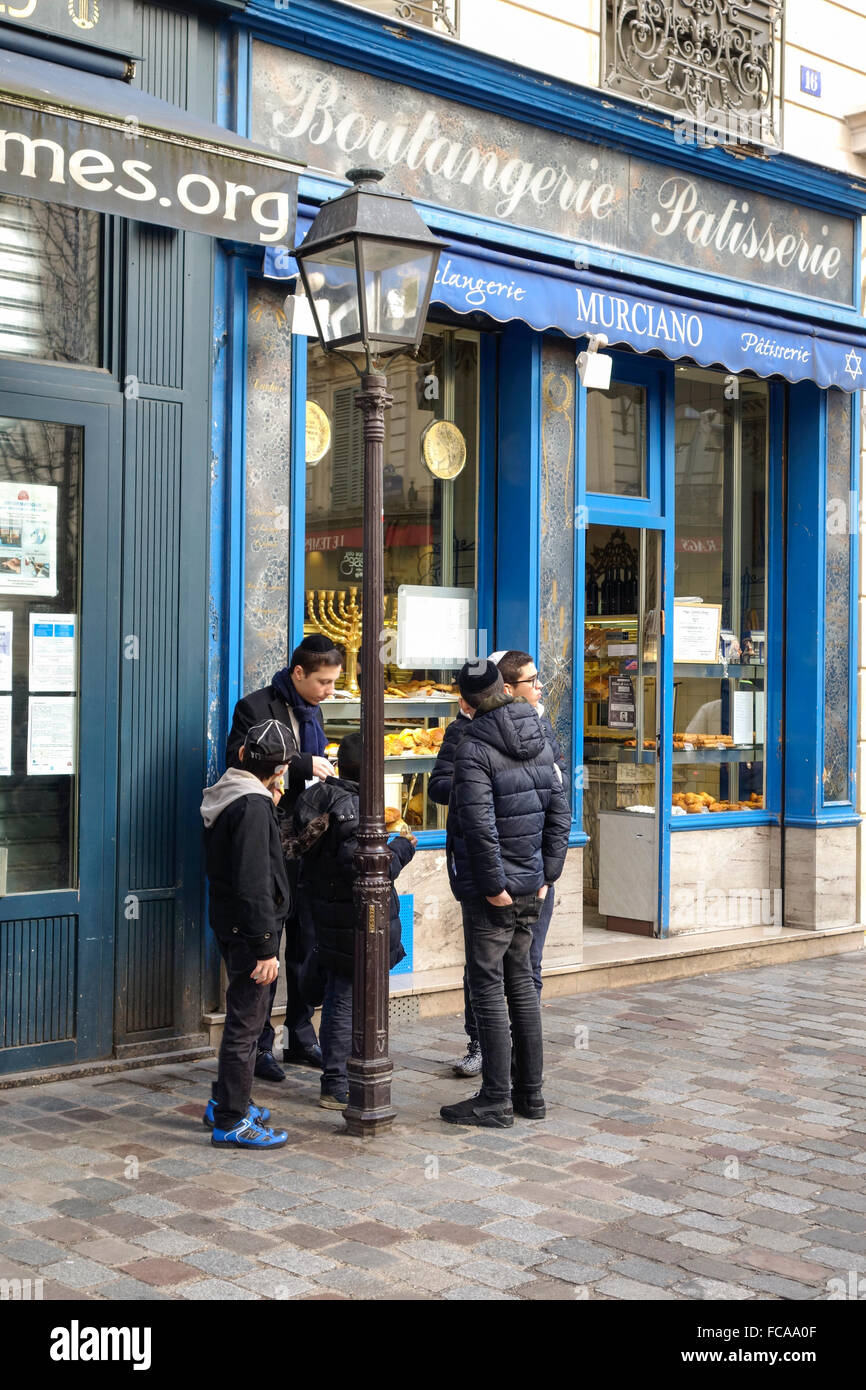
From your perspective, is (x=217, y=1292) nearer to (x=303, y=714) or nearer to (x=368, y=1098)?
(x=368, y=1098)

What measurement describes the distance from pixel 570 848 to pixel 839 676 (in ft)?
9.55

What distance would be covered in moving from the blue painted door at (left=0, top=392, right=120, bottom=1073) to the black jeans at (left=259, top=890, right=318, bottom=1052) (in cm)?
80

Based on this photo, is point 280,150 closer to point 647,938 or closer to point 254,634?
point 254,634

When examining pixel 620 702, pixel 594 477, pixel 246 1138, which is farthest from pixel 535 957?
pixel 594 477

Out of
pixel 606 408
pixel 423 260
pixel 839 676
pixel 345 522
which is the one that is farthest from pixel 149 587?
pixel 839 676

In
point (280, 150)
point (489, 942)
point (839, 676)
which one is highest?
point (280, 150)

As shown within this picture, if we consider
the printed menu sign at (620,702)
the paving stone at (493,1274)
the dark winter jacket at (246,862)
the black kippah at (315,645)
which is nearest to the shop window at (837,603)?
the printed menu sign at (620,702)

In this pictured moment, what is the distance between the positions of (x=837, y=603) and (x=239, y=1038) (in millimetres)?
6325

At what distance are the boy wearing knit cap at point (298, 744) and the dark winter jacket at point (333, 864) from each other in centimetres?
14

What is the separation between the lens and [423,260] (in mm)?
5629

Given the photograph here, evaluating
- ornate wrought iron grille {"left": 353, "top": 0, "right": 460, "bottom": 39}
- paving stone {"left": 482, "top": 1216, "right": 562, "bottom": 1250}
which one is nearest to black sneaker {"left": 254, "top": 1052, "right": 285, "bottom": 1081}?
paving stone {"left": 482, "top": 1216, "right": 562, "bottom": 1250}

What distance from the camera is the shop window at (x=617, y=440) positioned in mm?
9219

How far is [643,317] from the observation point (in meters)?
8.54

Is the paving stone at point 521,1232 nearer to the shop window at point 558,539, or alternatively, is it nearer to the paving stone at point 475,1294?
the paving stone at point 475,1294
